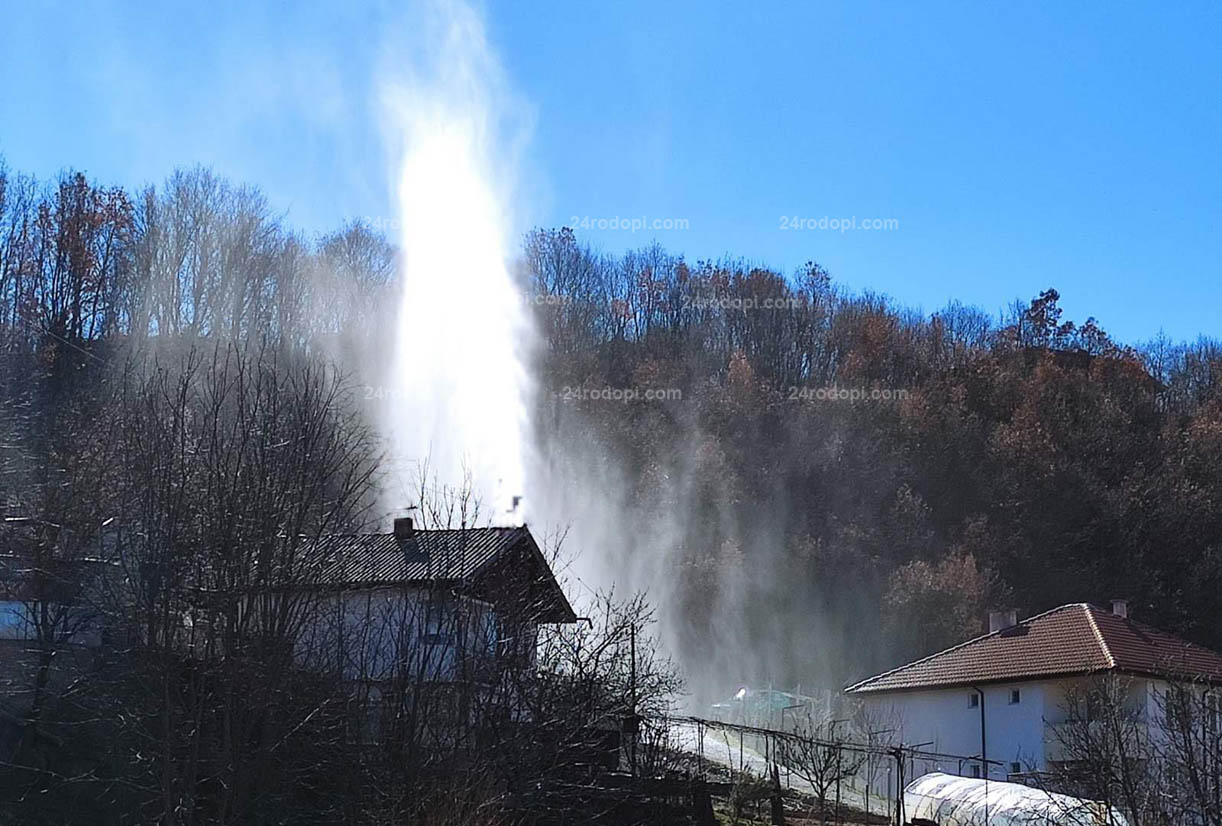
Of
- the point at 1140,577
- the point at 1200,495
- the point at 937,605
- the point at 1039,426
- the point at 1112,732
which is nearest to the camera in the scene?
the point at 1112,732

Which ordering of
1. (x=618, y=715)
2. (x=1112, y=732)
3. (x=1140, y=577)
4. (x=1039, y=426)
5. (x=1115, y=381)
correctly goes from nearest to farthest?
(x=1112, y=732), (x=618, y=715), (x=1140, y=577), (x=1039, y=426), (x=1115, y=381)

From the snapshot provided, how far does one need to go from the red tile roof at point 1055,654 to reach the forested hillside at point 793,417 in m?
12.2

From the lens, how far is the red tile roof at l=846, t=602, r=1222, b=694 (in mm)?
36875

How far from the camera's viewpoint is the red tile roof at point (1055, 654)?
121 ft

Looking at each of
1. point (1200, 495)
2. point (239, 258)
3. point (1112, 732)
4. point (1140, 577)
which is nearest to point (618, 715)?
point (1112, 732)

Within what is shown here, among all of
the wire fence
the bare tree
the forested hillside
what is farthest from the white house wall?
the forested hillside

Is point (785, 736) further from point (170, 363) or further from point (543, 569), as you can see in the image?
point (170, 363)

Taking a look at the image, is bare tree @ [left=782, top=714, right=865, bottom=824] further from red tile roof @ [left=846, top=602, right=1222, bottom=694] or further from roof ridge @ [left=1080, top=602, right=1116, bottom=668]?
roof ridge @ [left=1080, top=602, right=1116, bottom=668]

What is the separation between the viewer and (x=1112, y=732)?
15594 mm

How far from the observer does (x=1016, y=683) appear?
38.4m

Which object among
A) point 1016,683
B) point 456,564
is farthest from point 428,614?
point 1016,683

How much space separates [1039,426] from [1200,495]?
8.54 m

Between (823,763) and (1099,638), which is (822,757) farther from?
(1099,638)

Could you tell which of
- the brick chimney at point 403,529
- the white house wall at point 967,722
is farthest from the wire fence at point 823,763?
the brick chimney at point 403,529
